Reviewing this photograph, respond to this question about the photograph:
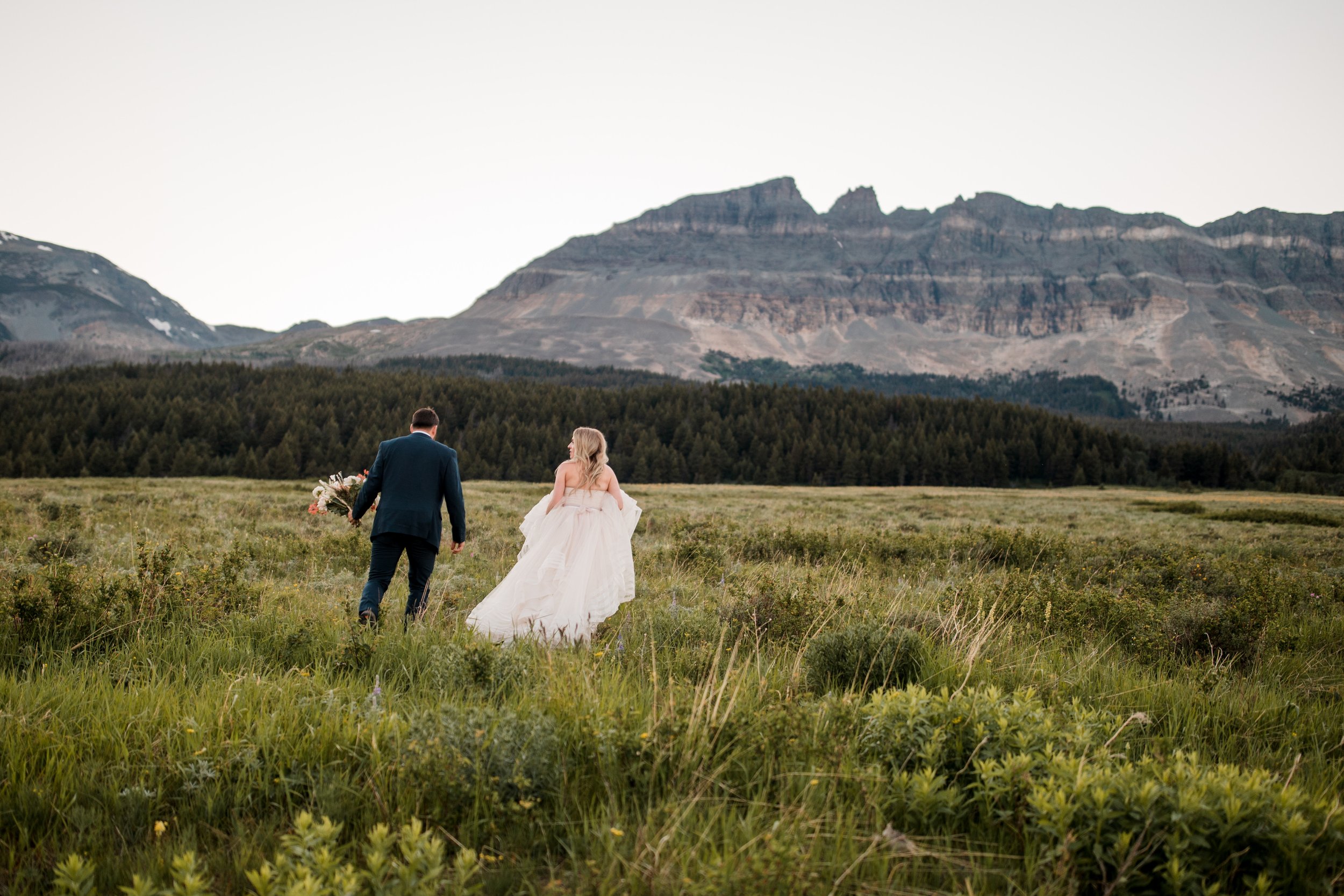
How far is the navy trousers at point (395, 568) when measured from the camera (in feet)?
23.7

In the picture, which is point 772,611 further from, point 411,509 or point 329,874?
point 329,874

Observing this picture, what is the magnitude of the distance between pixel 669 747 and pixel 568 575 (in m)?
4.43

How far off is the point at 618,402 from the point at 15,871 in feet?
431

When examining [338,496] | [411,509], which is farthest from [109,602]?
[338,496]

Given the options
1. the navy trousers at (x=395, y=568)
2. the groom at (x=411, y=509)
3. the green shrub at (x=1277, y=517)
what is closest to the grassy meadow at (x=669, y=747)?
the navy trousers at (x=395, y=568)

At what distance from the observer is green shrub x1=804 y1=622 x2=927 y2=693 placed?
524cm

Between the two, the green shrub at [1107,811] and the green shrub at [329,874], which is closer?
the green shrub at [329,874]

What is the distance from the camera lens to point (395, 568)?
7402mm

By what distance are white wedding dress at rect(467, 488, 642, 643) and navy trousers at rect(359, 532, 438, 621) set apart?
65 centimetres

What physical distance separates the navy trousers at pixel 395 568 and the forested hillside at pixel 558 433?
9292 centimetres

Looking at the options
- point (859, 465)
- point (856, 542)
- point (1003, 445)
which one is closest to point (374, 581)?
point (856, 542)

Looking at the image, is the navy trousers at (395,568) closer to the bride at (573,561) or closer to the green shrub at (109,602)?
the bride at (573,561)

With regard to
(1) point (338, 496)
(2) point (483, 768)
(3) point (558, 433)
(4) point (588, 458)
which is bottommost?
(3) point (558, 433)

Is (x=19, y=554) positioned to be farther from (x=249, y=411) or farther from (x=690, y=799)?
(x=249, y=411)
